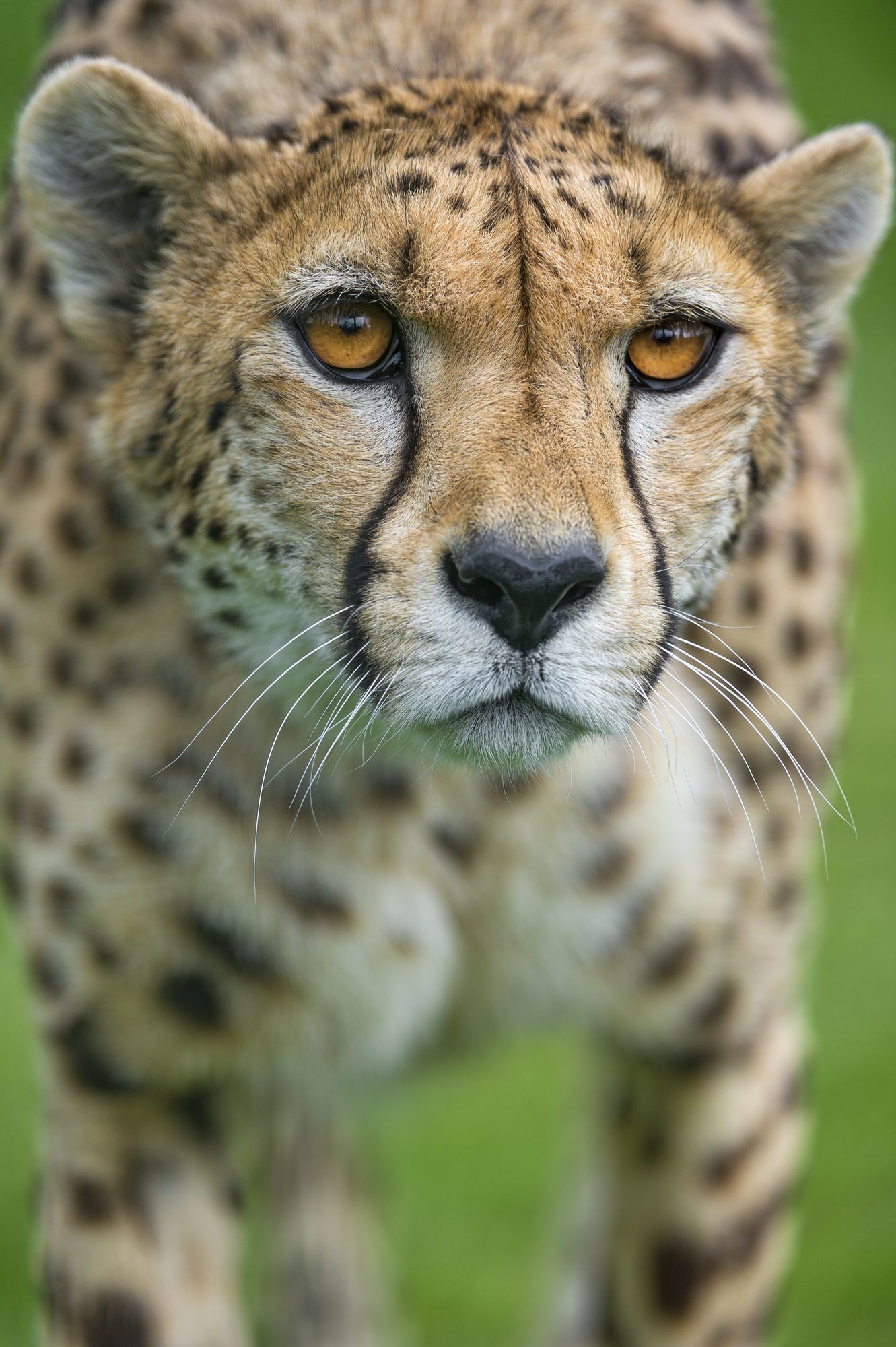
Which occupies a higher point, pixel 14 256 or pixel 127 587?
pixel 14 256

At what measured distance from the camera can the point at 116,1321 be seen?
246cm

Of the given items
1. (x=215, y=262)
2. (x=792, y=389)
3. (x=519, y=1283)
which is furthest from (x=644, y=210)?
(x=519, y=1283)

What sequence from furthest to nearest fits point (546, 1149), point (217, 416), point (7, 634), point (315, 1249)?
point (546, 1149), point (315, 1249), point (7, 634), point (217, 416)

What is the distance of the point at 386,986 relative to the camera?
96.3 inches

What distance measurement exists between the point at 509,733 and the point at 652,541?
221mm

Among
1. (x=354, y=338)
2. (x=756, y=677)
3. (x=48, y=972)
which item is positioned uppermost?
(x=354, y=338)

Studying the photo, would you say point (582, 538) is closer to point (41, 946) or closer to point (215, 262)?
point (215, 262)

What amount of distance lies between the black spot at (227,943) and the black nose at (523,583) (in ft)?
2.33

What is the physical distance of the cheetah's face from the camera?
183cm

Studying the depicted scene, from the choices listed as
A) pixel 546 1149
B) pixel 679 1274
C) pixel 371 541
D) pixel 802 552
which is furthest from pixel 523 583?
pixel 546 1149

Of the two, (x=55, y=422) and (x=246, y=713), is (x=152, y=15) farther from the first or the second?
(x=246, y=713)

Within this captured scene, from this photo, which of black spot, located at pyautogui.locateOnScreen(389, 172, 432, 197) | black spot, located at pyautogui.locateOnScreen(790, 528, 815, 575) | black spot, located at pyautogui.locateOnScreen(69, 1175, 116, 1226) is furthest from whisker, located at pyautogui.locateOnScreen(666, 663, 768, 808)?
black spot, located at pyautogui.locateOnScreen(69, 1175, 116, 1226)

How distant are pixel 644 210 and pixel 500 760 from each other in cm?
54

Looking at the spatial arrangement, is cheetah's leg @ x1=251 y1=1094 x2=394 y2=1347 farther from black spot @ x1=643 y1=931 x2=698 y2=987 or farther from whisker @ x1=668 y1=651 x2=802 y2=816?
whisker @ x1=668 y1=651 x2=802 y2=816
